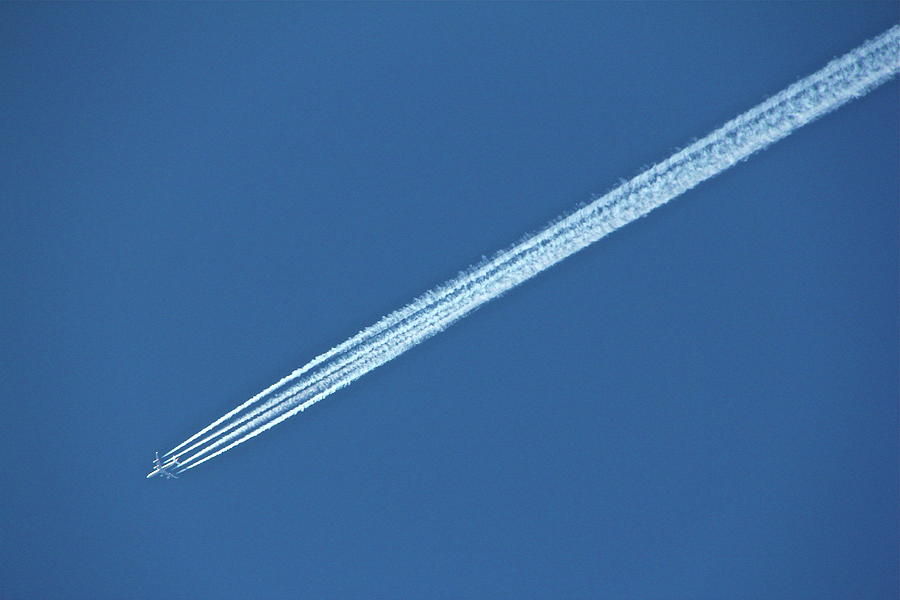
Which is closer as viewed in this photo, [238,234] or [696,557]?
[696,557]

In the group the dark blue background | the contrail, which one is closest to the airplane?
the dark blue background

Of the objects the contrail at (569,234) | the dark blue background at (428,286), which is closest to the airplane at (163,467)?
the dark blue background at (428,286)

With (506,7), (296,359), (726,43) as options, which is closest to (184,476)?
(296,359)

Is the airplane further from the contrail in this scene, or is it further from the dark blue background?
the contrail

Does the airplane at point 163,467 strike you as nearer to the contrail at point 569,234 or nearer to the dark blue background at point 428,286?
the dark blue background at point 428,286

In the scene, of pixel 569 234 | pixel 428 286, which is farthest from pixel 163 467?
pixel 569 234

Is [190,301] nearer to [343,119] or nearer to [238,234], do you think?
[238,234]
